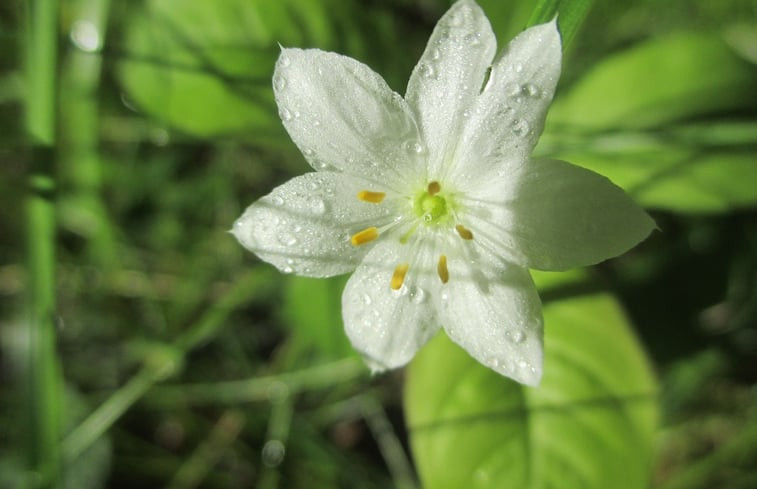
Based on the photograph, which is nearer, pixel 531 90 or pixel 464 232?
pixel 531 90

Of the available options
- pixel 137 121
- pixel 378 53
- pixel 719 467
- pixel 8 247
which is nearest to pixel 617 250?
pixel 378 53

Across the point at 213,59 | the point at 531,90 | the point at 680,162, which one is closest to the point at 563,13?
the point at 531,90

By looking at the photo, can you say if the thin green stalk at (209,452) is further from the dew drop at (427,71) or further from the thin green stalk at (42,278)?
the dew drop at (427,71)

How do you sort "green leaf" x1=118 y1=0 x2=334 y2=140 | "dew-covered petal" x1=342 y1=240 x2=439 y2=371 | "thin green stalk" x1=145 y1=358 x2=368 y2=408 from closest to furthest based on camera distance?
"dew-covered petal" x1=342 y1=240 x2=439 y2=371, "green leaf" x1=118 y1=0 x2=334 y2=140, "thin green stalk" x1=145 y1=358 x2=368 y2=408

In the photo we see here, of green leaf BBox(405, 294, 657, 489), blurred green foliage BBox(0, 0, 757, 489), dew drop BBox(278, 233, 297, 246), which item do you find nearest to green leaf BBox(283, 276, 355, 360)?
blurred green foliage BBox(0, 0, 757, 489)

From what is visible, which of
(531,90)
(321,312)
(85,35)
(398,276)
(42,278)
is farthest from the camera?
(85,35)

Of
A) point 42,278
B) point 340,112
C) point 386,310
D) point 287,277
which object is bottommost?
point 287,277

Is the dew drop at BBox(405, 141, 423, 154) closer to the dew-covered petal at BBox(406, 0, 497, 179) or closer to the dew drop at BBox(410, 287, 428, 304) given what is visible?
the dew-covered petal at BBox(406, 0, 497, 179)

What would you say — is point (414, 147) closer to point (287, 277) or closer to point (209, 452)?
point (287, 277)
